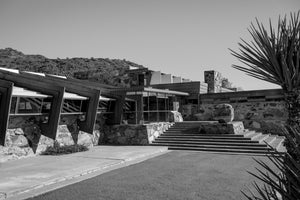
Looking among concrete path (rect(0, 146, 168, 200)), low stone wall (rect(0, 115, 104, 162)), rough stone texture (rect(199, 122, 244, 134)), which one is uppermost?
rough stone texture (rect(199, 122, 244, 134))

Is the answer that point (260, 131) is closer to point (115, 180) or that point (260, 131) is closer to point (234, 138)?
point (234, 138)

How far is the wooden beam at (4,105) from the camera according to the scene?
10.3 m

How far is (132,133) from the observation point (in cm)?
1608

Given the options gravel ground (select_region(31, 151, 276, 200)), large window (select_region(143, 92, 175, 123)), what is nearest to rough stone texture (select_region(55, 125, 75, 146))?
gravel ground (select_region(31, 151, 276, 200))

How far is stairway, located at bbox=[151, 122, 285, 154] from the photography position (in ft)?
43.0

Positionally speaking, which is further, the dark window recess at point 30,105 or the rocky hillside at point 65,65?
the rocky hillside at point 65,65

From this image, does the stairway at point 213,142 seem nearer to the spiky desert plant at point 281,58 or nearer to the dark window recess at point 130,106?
the dark window recess at point 130,106

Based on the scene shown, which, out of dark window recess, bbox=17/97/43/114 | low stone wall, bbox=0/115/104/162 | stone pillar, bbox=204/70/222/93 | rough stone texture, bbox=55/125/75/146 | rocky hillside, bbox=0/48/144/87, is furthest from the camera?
rocky hillside, bbox=0/48/144/87

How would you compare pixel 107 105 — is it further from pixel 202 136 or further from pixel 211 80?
pixel 211 80

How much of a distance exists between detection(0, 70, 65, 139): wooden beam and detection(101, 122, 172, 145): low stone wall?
Result: 500 centimetres

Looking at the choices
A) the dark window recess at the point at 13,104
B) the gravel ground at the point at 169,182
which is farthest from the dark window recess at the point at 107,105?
the gravel ground at the point at 169,182

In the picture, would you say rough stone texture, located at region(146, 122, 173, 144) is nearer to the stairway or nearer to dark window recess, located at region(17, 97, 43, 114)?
the stairway

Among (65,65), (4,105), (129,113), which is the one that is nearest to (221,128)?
(129,113)

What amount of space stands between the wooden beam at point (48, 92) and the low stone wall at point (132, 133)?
5.00m
